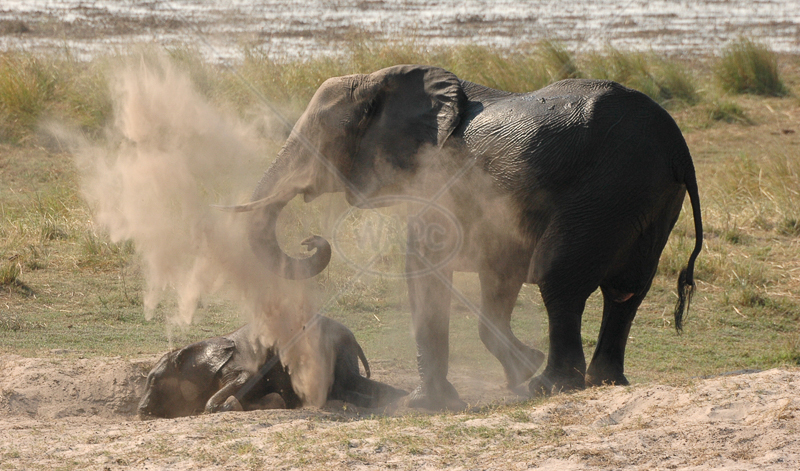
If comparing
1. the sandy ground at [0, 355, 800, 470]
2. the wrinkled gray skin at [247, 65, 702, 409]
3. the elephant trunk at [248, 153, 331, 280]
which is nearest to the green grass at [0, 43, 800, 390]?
the wrinkled gray skin at [247, 65, 702, 409]

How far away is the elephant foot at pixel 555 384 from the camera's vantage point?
5.36m

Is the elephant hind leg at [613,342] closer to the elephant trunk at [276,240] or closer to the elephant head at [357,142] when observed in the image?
the elephant head at [357,142]

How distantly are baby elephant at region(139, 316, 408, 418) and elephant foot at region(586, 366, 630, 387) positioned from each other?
4.10 ft

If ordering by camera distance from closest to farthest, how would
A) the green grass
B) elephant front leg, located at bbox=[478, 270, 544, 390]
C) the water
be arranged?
elephant front leg, located at bbox=[478, 270, 544, 390]
the green grass
the water

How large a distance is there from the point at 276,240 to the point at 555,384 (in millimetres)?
1947

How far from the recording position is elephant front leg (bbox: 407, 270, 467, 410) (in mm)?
5867

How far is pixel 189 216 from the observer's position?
20.6 ft

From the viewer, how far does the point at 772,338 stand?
25.1 feet

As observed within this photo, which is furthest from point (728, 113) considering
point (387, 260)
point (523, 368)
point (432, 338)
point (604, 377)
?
point (432, 338)

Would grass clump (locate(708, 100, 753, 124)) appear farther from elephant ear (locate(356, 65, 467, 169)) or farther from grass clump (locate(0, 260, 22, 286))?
grass clump (locate(0, 260, 22, 286))

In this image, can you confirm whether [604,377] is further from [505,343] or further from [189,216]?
[189,216]

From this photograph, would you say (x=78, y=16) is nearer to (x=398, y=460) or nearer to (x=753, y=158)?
(x=753, y=158)

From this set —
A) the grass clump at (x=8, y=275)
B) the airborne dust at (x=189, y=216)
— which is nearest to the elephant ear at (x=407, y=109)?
the airborne dust at (x=189, y=216)

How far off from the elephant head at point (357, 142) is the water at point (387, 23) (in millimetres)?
13083
